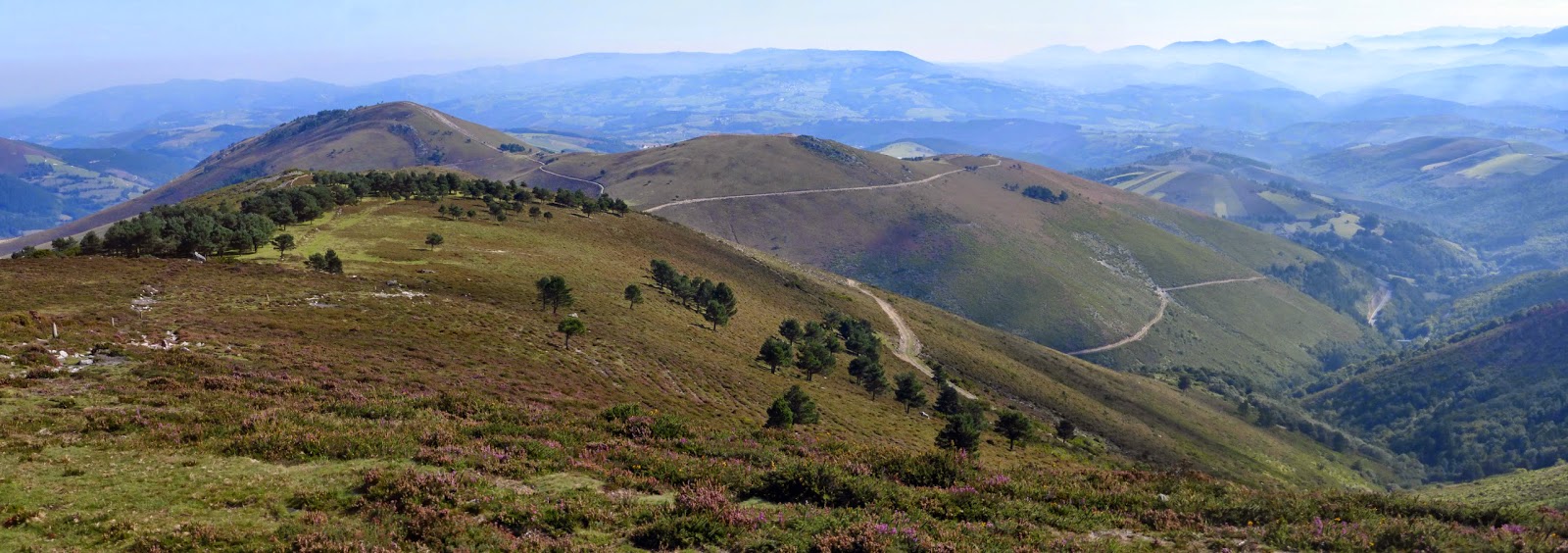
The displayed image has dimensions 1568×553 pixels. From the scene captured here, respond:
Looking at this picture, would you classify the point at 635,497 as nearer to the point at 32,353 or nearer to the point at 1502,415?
the point at 32,353

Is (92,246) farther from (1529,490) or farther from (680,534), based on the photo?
(1529,490)

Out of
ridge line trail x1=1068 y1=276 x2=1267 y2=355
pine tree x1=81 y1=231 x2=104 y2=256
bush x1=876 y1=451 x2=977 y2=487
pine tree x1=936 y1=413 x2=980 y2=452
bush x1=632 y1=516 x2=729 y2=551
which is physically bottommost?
ridge line trail x1=1068 y1=276 x2=1267 y2=355

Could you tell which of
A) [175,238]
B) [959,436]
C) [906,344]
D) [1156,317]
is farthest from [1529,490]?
[175,238]

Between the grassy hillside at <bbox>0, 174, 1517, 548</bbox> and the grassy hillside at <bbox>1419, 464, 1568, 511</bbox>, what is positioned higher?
the grassy hillside at <bbox>0, 174, 1517, 548</bbox>

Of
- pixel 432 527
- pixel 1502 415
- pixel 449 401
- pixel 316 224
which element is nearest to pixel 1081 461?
pixel 449 401

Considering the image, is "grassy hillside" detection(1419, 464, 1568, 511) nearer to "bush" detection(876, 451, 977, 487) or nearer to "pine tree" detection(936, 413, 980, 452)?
"pine tree" detection(936, 413, 980, 452)

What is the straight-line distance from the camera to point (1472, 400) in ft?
481

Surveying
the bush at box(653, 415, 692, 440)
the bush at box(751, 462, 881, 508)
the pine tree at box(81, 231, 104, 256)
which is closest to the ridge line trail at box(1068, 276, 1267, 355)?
the bush at box(653, 415, 692, 440)

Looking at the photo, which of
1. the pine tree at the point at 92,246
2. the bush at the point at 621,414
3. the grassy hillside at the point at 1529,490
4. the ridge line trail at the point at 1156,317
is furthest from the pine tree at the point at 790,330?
the ridge line trail at the point at 1156,317

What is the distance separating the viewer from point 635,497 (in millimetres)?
15383

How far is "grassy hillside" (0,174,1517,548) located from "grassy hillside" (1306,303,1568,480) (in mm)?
148846

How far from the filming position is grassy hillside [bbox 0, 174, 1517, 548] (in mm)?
13266

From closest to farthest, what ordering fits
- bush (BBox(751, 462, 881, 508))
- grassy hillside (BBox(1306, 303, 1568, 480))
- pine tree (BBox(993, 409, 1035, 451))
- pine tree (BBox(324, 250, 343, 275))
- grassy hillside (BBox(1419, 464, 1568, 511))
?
bush (BBox(751, 462, 881, 508))
pine tree (BBox(324, 250, 343, 275))
pine tree (BBox(993, 409, 1035, 451))
grassy hillside (BBox(1419, 464, 1568, 511))
grassy hillside (BBox(1306, 303, 1568, 480))

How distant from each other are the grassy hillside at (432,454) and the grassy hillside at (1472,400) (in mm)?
148846
